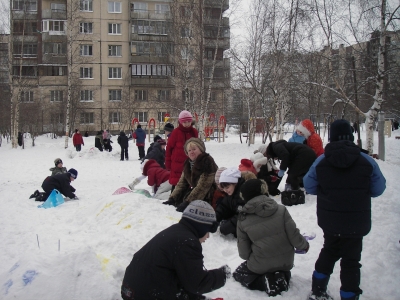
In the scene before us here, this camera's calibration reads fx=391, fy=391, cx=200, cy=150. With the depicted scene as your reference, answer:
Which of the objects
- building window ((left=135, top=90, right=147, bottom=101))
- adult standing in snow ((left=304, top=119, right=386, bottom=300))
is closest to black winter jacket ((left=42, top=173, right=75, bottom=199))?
adult standing in snow ((left=304, top=119, right=386, bottom=300))

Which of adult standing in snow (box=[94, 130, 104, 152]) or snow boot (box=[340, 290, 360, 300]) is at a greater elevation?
adult standing in snow (box=[94, 130, 104, 152])

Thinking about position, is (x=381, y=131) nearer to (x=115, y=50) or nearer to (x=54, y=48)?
(x=115, y=50)

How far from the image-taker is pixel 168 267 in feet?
9.04

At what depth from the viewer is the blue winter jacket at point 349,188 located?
11.6 feet

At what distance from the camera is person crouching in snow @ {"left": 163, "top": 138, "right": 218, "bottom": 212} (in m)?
6.56

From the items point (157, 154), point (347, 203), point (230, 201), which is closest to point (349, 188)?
point (347, 203)

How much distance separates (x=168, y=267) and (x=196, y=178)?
4.08 meters

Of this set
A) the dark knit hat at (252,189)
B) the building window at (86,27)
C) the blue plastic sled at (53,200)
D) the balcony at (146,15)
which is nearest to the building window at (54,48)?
the building window at (86,27)

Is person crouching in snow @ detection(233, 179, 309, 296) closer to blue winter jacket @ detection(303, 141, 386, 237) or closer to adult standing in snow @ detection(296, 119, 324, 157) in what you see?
blue winter jacket @ detection(303, 141, 386, 237)

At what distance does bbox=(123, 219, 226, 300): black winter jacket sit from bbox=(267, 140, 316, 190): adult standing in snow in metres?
4.62

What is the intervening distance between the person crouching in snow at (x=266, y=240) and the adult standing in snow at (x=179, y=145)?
156 inches

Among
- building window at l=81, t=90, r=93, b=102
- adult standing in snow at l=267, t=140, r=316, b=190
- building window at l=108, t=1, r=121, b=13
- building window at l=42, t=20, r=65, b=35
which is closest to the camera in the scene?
adult standing in snow at l=267, t=140, r=316, b=190

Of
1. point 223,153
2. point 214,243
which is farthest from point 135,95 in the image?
point 214,243

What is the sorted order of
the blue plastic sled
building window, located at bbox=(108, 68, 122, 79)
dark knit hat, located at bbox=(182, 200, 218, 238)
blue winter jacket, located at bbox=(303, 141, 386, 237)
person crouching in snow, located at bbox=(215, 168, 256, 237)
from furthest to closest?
building window, located at bbox=(108, 68, 122, 79) → the blue plastic sled → person crouching in snow, located at bbox=(215, 168, 256, 237) → blue winter jacket, located at bbox=(303, 141, 386, 237) → dark knit hat, located at bbox=(182, 200, 218, 238)
